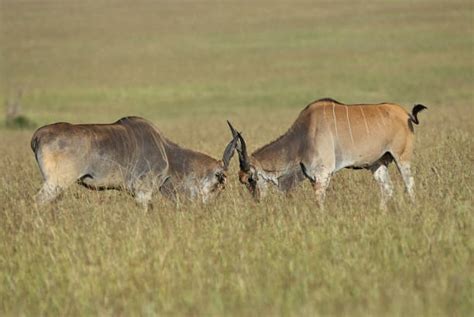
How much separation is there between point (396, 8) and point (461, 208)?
51479mm

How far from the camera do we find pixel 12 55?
47906 millimetres

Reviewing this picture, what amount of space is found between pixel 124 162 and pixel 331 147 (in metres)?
2.20

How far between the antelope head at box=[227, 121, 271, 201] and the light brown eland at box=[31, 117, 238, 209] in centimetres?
13

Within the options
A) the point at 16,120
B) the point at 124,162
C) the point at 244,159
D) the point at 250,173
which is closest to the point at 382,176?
the point at 250,173

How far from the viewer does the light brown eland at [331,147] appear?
10.6 m

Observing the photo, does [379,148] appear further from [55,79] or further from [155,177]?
[55,79]

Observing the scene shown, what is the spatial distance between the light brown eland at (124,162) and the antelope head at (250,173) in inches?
5.1

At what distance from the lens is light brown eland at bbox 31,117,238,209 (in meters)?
9.87

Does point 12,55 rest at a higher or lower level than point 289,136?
lower

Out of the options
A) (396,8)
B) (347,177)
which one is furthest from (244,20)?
(347,177)

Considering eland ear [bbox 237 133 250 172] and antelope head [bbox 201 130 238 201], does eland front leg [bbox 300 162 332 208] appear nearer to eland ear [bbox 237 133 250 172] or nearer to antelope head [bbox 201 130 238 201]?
eland ear [bbox 237 133 250 172]

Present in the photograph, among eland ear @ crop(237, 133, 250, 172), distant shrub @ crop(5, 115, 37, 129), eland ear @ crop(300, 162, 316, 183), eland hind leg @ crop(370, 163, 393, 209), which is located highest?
eland ear @ crop(237, 133, 250, 172)

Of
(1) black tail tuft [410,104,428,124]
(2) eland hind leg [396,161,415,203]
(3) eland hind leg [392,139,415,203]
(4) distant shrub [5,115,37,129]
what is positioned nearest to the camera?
(2) eland hind leg [396,161,415,203]

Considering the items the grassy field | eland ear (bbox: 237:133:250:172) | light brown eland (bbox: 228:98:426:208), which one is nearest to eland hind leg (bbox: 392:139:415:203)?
light brown eland (bbox: 228:98:426:208)
